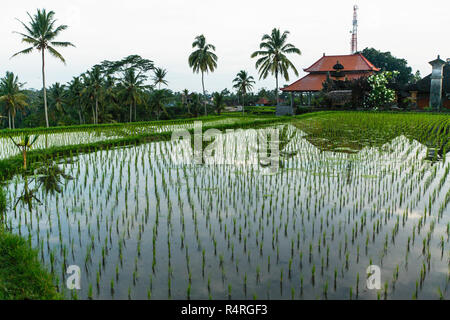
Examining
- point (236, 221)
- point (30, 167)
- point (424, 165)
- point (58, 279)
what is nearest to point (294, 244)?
point (236, 221)

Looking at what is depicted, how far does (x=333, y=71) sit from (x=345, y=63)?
2030mm

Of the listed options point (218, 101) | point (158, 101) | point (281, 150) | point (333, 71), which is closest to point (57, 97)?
point (158, 101)

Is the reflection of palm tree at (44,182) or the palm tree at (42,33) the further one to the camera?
the palm tree at (42,33)

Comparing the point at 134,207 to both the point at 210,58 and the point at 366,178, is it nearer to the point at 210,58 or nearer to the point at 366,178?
the point at 366,178

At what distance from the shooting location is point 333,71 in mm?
34719

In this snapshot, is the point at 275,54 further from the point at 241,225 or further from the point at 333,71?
the point at 241,225

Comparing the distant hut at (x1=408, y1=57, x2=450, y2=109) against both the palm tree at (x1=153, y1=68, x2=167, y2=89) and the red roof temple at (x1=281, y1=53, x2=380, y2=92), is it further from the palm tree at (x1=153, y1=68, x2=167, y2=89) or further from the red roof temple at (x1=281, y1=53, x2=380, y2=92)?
the palm tree at (x1=153, y1=68, x2=167, y2=89)

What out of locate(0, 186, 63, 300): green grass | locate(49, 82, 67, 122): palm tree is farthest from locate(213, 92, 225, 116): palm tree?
locate(0, 186, 63, 300): green grass

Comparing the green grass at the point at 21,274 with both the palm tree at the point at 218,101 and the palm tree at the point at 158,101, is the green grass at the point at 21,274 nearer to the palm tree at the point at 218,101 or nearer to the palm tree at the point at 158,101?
the palm tree at the point at 158,101

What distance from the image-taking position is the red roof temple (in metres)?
33.4

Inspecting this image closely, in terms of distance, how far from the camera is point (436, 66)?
2858 centimetres

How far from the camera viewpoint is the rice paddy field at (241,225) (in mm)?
3449

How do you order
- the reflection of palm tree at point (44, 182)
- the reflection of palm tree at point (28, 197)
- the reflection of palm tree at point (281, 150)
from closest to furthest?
the reflection of palm tree at point (28, 197) → the reflection of palm tree at point (44, 182) → the reflection of palm tree at point (281, 150)

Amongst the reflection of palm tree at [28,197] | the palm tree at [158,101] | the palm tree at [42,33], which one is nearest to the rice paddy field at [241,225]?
the reflection of palm tree at [28,197]
